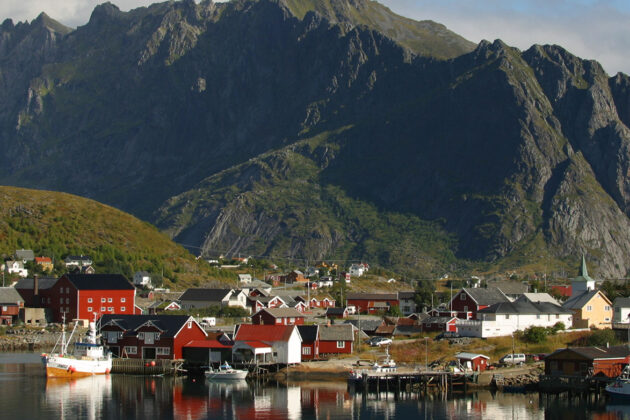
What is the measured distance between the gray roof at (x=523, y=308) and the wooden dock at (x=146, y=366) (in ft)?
114

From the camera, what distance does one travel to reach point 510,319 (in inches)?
4594

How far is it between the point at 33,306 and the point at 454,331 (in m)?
61.1

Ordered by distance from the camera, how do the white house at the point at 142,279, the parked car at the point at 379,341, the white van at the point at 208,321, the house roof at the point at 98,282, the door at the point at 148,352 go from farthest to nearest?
the white house at the point at 142,279 < the house roof at the point at 98,282 < the white van at the point at 208,321 < the parked car at the point at 379,341 < the door at the point at 148,352

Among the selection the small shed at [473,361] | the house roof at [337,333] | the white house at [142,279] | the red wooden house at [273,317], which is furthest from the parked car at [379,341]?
the white house at [142,279]

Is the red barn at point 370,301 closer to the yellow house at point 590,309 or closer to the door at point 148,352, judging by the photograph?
the yellow house at point 590,309

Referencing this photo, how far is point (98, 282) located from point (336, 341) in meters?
47.6

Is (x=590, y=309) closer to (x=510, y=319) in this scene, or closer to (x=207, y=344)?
(x=510, y=319)

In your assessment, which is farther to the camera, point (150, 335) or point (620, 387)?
point (150, 335)

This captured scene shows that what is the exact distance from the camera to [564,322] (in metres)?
122

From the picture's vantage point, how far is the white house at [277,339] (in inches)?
4109

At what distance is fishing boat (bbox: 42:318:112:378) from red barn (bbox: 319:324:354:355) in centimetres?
2172

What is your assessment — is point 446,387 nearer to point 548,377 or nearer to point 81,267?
point 548,377

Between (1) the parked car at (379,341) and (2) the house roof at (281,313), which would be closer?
(1) the parked car at (379,341)

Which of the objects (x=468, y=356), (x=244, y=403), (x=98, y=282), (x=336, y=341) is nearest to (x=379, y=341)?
(x=336, y=341)
